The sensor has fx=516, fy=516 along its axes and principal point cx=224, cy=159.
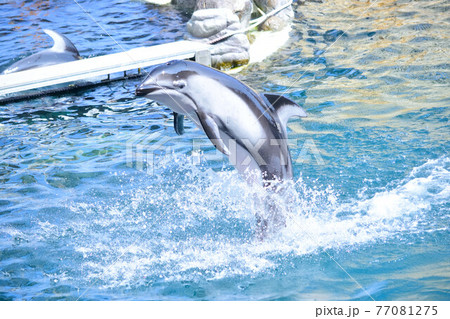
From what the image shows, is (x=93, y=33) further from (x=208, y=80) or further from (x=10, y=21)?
(x=208, y=80)

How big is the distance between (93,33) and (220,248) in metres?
9.14

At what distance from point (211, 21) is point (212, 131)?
20.7 feet

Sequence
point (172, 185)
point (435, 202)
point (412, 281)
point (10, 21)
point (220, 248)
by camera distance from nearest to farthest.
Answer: point (412, 281) < point (220, 248) < point (435, 202) < point (172, 185) < point (10, 21)

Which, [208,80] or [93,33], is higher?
[208,80]

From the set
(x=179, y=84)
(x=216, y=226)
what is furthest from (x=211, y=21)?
(x=179, y=84)

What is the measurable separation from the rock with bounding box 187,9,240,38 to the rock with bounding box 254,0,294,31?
1.45 metres

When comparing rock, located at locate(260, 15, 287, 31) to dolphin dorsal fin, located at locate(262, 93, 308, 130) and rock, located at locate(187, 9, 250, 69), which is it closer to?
rock, located at locate(187, 9, 250, 69)

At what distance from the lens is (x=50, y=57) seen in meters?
9.20

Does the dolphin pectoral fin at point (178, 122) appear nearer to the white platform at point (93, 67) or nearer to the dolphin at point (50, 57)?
the white platform at point (93, 67)

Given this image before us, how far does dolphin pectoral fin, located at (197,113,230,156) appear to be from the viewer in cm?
361

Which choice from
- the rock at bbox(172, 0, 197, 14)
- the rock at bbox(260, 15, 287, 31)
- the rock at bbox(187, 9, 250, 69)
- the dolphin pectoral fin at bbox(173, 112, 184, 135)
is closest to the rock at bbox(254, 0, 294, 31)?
the rock at bbox(260, 15, 287, 31)

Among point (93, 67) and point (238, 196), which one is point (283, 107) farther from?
point (93, 67)

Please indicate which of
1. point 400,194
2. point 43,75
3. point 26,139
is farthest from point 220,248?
point 43,75

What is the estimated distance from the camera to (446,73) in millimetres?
7805
